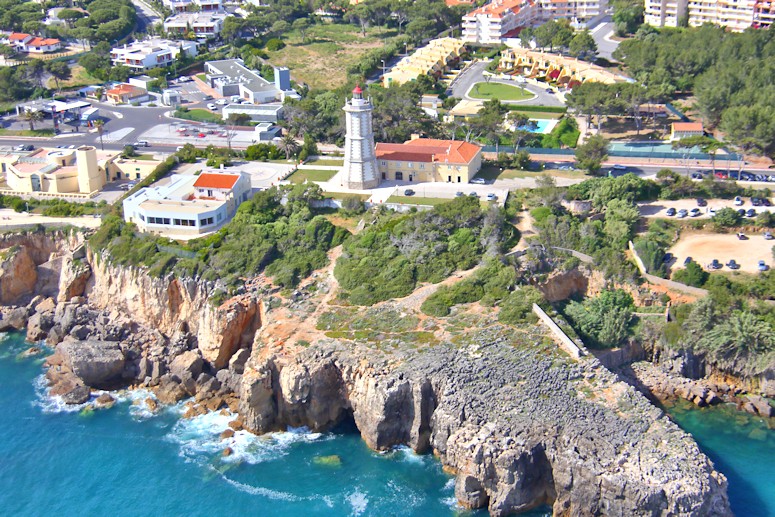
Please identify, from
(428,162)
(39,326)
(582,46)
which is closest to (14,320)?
(39,326)

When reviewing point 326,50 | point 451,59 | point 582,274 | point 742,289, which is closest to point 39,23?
point 326,50

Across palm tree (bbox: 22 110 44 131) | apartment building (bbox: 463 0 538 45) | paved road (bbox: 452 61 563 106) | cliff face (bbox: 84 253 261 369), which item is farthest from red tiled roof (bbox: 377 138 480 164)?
apartment building (bbox: 463 0 538 45)

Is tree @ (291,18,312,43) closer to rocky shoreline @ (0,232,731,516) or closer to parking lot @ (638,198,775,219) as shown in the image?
rocky shoreline @ (0,232,731,516)

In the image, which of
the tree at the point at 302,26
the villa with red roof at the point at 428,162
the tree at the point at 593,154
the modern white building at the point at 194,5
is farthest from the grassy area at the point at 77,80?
the tree at the point at 593,154

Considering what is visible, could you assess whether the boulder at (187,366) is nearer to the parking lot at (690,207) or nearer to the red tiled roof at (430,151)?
the red tiled roof at (430,151)

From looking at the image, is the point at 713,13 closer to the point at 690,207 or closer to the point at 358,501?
the point at 690,207

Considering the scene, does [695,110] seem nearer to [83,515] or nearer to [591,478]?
[591,478]
